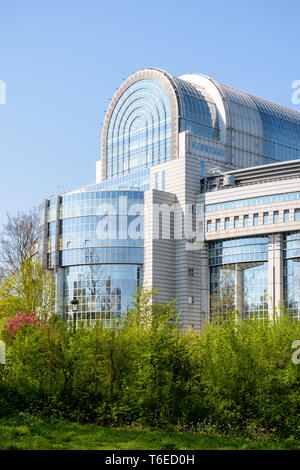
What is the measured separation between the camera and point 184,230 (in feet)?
325

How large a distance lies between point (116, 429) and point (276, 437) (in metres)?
7.19

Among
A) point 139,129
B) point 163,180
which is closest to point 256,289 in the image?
point 163,180

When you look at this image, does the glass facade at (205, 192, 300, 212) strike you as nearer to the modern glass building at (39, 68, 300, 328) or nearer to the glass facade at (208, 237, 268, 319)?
the modern glass building at (39, 68, 300, 328)

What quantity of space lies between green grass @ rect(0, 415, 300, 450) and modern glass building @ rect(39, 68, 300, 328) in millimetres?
58169

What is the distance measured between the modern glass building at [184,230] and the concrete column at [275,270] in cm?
14

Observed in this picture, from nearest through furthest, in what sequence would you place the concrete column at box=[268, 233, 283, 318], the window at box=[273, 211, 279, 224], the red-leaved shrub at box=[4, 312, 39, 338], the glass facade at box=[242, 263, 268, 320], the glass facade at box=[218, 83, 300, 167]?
1. the red-leaved shrub at box=[4, 312, 39, 338]
2. the concrete column at box=[268, 233, 283, 318]
3. the window at box=[273, 211, 279, 224]
4. the glass facade at box=[242, 263, 268, 320]
5. the glass facade at box=[218, 83, 300, 167]

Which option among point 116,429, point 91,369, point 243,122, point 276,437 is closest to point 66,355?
point 91,369

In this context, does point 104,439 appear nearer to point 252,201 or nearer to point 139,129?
point 252,201

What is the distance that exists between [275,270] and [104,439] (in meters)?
66.1

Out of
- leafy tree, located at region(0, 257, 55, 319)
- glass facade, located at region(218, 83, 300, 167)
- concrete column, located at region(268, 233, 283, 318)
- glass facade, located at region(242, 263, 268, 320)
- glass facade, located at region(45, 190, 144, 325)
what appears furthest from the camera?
glass facade, located at region(218, 83, 300, 167)

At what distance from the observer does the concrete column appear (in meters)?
89.8

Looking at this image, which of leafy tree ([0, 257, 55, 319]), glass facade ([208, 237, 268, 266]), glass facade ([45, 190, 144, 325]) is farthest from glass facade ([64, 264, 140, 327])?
leafy tree ([0, 257, 55, 319])

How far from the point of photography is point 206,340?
38969 mm

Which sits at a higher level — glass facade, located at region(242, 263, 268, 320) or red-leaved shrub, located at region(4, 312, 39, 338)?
glass facade, located at region(242, 263, 268, 320)
